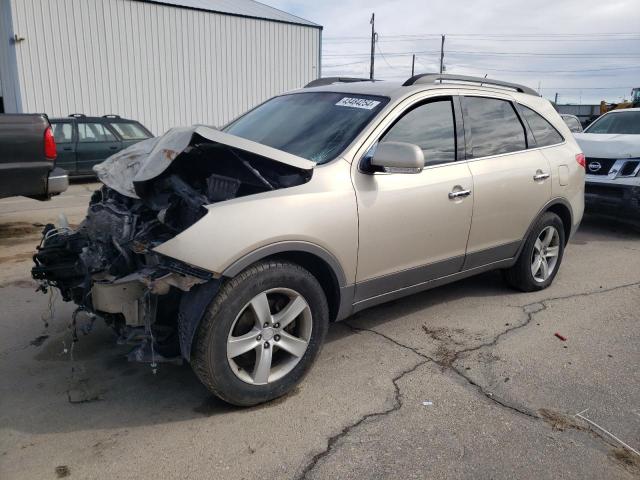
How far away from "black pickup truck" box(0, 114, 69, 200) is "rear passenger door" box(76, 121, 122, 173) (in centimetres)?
608

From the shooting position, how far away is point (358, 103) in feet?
12.4

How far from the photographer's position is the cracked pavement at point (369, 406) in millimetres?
2602

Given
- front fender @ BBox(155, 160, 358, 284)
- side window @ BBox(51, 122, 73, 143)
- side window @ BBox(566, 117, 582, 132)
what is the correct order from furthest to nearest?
side window @ BBox(566, 117, 582, 132), side window @ BBox(51, 122, 73, 143), front fender @ BBox(155, 160, 358, 284)

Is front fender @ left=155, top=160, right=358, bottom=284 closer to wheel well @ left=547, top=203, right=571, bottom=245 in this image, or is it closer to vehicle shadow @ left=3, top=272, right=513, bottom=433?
vehicle shadow @ left=3, top=272, right=513, bottom=433

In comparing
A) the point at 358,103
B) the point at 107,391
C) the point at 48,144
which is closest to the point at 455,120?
the point at 358,103

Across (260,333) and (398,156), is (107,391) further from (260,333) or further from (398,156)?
(398,156)

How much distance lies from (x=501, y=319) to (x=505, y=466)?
6.51 ft

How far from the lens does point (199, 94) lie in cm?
2073

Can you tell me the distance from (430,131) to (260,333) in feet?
6.42

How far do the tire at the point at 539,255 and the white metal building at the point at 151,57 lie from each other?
16.7 m

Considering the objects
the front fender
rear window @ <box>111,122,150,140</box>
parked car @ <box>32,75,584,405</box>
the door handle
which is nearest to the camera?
the front fender

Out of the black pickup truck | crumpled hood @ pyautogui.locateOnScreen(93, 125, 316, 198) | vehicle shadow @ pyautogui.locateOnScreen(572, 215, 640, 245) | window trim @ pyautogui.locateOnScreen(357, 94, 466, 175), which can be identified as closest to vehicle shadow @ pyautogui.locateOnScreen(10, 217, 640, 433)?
crumpled hood @ pyautogui.locateOnScreen(93, 125, 316, 198)

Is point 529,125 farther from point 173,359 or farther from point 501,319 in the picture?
point 173,359

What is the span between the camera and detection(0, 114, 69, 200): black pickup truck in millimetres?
6020
